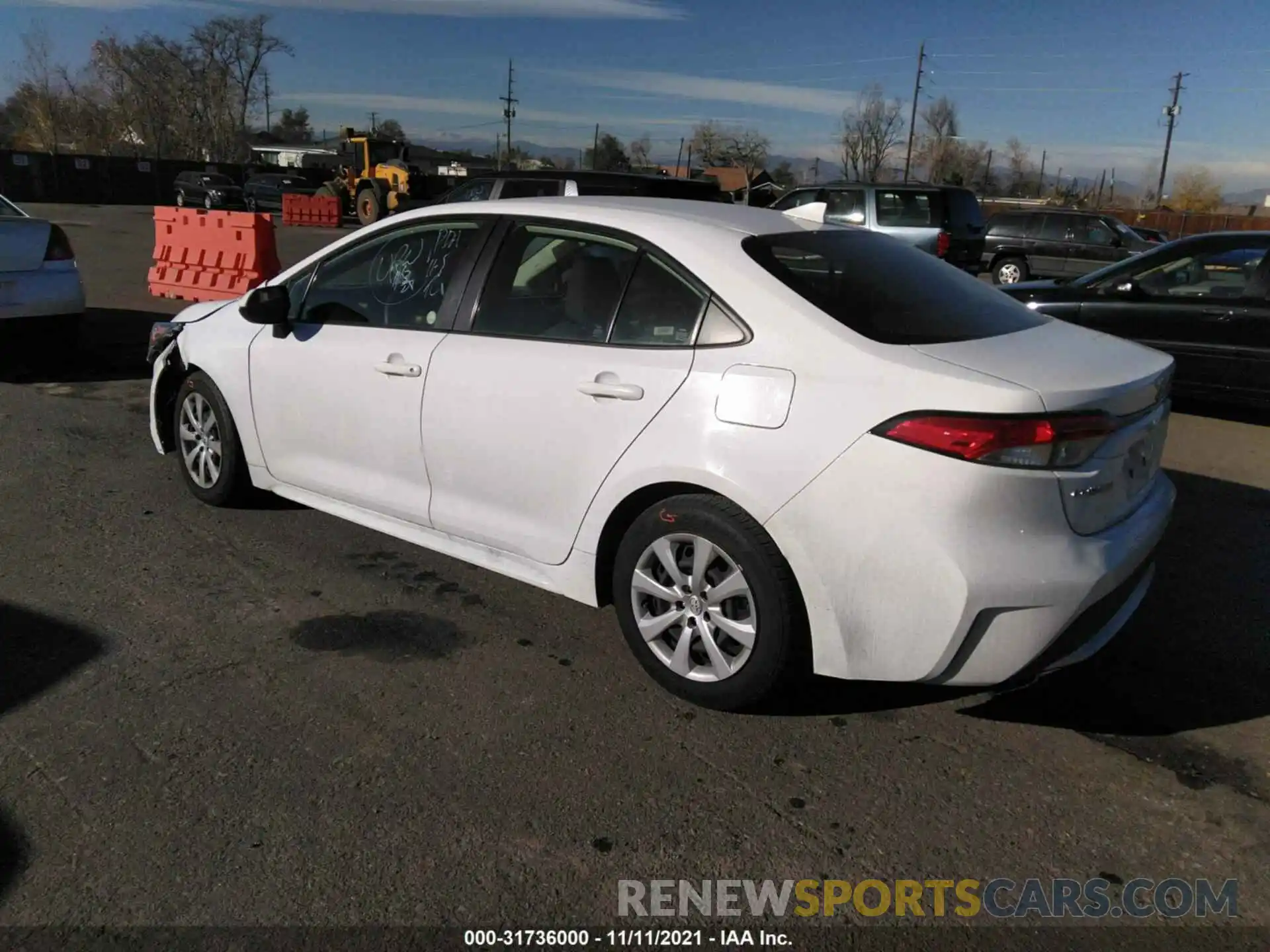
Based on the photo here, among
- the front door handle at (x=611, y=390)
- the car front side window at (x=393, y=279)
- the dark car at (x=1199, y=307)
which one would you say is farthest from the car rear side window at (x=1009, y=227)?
the front door handle at (x=611, y=390)

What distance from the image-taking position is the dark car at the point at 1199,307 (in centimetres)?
751

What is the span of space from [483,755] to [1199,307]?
7137mm

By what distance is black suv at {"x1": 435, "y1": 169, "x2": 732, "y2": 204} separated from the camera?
898 centimetres

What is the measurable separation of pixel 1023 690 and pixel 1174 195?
9031 centimetres

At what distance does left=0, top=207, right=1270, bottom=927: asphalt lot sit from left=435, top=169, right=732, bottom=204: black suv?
5.16 meters

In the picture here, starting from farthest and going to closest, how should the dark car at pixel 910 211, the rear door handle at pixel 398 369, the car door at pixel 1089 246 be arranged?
the car door at pixel 1089 246, the dark car at pixel 910 211, the rear door handle at pixel 398 369

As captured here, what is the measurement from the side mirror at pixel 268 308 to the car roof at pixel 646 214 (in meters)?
0.69

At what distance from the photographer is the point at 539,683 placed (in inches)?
136

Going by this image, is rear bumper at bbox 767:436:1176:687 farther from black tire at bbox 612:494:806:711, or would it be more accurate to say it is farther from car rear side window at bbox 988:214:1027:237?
car rear side window at bbox 988:214:1027:237

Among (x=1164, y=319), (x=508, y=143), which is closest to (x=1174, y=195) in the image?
(x=508, y=143)

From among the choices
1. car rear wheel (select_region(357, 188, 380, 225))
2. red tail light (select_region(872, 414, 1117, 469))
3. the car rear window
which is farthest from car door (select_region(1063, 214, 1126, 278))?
car rear wheel (select_region(357, 188, 380, 225))

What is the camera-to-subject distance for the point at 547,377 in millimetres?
3502

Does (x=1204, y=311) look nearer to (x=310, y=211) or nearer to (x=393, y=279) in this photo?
(x=393, y=279)

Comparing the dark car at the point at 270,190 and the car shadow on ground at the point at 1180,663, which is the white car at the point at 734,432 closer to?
the car shadow on ground at the point at 1180,663
